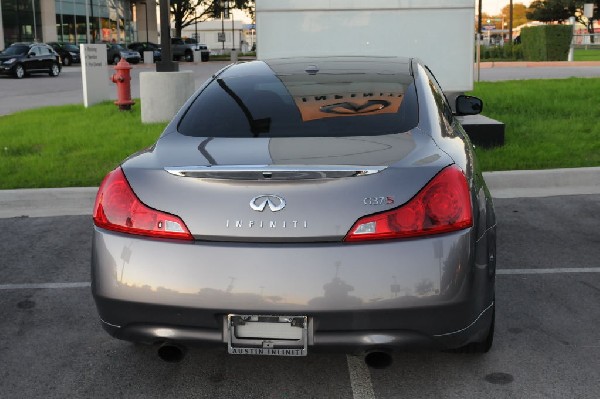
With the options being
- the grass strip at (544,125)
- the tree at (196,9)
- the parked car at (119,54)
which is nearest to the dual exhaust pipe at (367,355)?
the grass strip at (544,125)

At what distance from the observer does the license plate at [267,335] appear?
3371 millimetres

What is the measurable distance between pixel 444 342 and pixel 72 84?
29691 millimetres

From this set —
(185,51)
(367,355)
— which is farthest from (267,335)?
(185,51)

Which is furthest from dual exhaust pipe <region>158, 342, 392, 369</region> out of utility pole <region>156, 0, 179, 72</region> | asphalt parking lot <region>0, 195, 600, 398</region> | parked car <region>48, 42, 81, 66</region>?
parked car <region>48, 42, 81, 66</region>

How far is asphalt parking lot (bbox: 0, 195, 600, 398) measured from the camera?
3893 mm

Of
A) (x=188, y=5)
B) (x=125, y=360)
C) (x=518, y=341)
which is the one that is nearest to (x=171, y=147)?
(x=125, y=360)

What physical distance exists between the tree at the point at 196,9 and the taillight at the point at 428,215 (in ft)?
243

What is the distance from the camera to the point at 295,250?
10.8 feet

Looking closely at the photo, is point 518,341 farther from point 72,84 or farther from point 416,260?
point 72,84

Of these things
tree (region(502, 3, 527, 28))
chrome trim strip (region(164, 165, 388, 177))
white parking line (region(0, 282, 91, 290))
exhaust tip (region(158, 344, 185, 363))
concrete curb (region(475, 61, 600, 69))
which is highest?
tree (region(502, 3, 527, 28))

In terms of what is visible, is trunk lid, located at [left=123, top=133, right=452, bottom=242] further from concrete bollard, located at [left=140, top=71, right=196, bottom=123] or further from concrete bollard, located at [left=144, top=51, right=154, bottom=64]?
A: concrete bollard, located at [left=144, top=51, right=154, bottom=64]

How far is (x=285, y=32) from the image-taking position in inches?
468

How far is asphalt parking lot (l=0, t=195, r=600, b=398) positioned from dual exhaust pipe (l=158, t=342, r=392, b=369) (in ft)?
0.52

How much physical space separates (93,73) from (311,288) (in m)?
15.9
